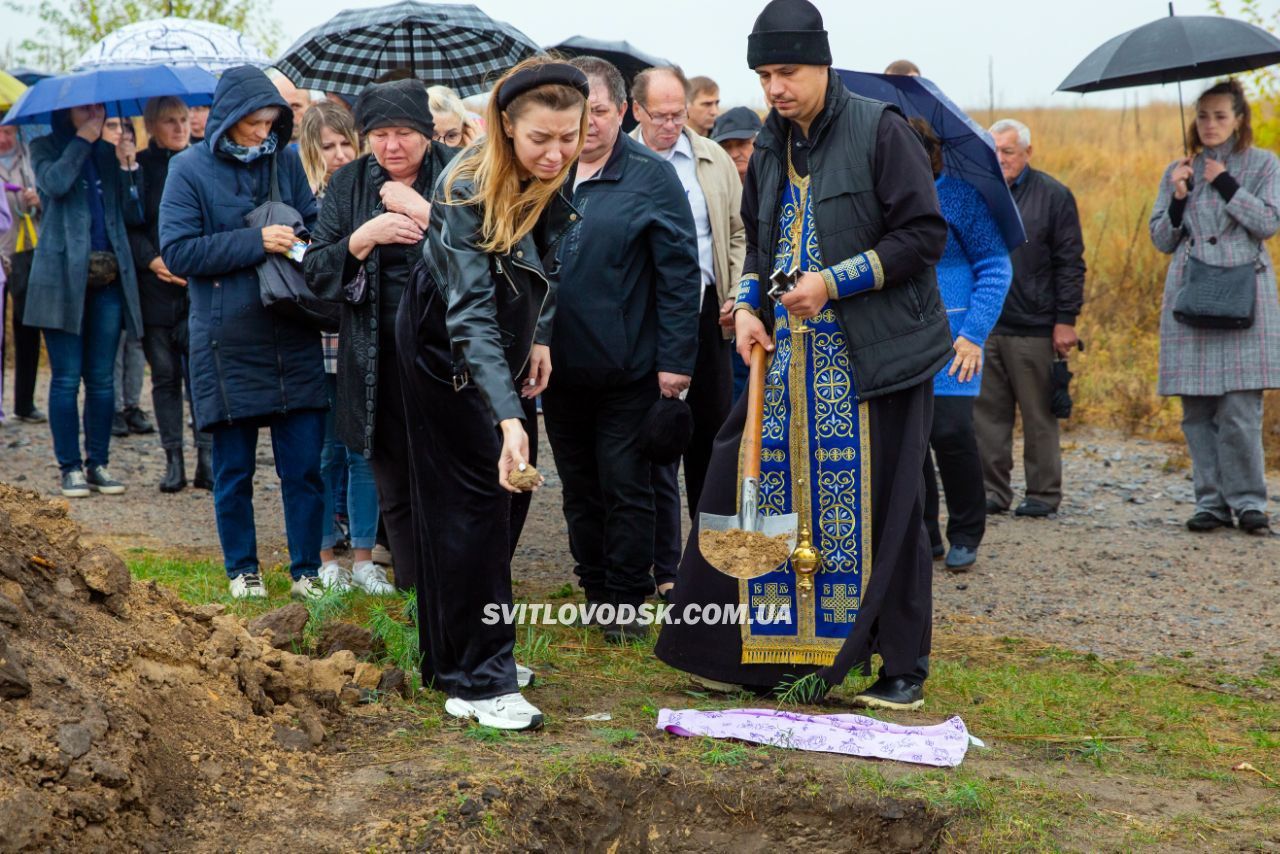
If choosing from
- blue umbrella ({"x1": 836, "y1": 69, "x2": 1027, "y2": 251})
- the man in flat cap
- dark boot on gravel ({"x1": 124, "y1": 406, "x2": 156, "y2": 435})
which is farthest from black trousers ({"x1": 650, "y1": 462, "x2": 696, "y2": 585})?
dark boot on gravel ({"x1": 124, "y1": 406, "x2": 156, "y2": 435})

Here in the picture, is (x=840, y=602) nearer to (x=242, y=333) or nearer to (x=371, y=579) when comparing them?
(x=371, y=579)

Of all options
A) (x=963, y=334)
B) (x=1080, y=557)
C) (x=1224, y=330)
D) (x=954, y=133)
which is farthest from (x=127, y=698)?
(x=1224, y=330)

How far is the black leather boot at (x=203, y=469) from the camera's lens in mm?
8703

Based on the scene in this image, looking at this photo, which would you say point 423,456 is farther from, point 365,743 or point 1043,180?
point 1043,180

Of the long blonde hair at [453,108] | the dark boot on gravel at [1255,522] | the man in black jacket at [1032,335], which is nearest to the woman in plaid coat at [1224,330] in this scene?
the dark boot on gravel at [1255,522]

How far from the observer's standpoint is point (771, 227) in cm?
473

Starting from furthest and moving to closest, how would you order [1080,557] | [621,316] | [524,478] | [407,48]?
[407,48] < [1080,557] < [621,316] < [524,478]

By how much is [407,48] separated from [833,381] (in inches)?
Answer: 169

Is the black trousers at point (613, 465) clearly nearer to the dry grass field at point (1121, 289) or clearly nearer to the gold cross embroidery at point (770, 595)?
the gold cross embroidery at point (770, 595)

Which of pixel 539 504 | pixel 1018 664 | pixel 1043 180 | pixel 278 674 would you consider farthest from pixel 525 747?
pixel 1043 180

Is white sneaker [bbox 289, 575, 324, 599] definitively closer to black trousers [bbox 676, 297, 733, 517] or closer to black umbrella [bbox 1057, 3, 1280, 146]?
black trousers [bbox 676, 297, 733, 517]

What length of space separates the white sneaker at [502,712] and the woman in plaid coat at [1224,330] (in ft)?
16.8

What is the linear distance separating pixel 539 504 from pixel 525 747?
4802 mm

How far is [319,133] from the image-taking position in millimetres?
6582
